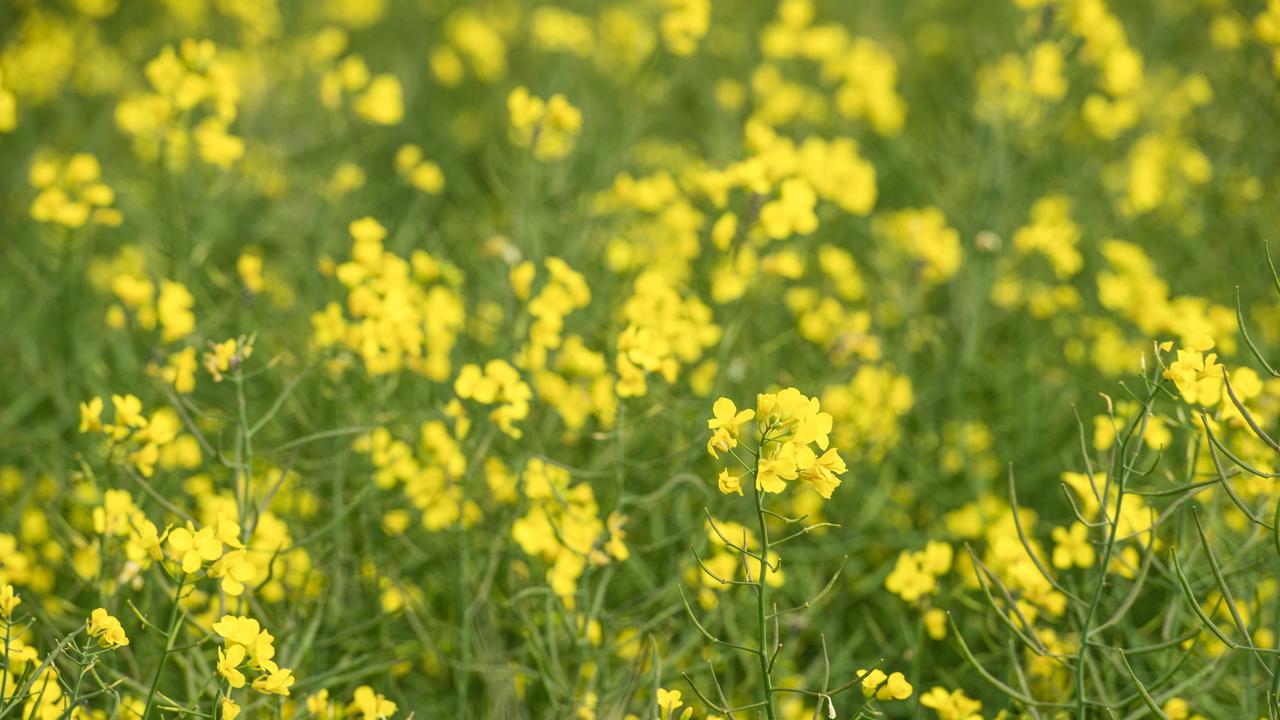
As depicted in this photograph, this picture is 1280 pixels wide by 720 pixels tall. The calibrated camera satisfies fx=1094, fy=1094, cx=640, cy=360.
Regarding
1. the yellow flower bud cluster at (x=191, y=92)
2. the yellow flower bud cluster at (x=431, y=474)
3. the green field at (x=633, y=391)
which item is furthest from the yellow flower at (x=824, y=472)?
the yellow flower bud cluster at (x=191, y=92)

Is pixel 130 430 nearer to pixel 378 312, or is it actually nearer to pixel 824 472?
pixel 378 312

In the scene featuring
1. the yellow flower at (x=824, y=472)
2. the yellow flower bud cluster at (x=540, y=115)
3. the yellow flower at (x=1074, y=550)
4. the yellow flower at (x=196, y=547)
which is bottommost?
the yellow flower at (x=1074, y=550)

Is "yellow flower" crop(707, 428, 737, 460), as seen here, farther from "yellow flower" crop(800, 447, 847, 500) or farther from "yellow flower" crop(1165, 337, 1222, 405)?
"yellow flower" crop(1165, 337, 1222, 405)

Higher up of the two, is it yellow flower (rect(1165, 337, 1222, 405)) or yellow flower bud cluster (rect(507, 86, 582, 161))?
yellow flower (rect(1165, 337, 1222, 405))

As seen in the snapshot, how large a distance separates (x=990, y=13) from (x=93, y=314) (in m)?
4.71

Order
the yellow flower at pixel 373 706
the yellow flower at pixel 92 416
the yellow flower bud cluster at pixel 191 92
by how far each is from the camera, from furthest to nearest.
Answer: the yellow flower bud cluster at pixel 191 92 < the yellow flower at pixel 92 416 < the yellow flower at pixel 373 706

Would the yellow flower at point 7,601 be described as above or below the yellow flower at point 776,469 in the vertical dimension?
below

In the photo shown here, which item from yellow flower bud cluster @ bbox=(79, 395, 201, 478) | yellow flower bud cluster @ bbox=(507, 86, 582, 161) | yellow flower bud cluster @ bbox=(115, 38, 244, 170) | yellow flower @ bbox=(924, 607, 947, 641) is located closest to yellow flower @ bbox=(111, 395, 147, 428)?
yellow flower bud cluster @ bbox=(79, 395, 201, 478)

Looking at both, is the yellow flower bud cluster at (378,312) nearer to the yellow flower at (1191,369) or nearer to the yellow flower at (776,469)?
the yellow flower at (776,469)

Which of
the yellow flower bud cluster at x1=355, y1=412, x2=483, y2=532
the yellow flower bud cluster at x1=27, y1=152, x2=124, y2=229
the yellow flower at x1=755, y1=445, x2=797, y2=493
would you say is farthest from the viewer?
the yellow flower bud cluster at x1=27, y1=152, x2=124, y2=229

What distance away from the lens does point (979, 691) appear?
8.11ft

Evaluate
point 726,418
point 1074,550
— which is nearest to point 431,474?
point 726,418

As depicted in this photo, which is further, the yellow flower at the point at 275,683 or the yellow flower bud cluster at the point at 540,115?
the yellow flower bud cluster at the point at 540,115

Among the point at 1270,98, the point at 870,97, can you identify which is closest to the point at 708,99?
the point at 870,97
